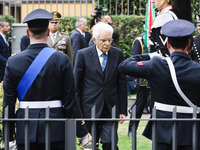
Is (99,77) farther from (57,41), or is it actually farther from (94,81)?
(57,41)

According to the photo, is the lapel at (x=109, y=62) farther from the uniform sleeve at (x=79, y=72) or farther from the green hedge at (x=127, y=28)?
the green hedge at (x=127, y=28)

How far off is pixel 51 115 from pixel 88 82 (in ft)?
6.47

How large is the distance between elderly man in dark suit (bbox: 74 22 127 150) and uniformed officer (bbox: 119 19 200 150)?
2131 mm

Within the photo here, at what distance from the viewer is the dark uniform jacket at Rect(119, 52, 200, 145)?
403 centimetres

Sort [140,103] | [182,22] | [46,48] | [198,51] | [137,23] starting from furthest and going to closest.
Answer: [137,23] < [140,103] < [198,51] < [46,48] < [182,22]

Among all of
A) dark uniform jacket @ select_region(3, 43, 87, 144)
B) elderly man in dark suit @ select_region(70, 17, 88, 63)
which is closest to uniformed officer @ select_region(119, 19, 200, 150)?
dark uniform jacket @ select_region(3, 43, 87, 144)

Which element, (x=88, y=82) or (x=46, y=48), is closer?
(x=46, y=48)

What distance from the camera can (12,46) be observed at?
45.5 feet

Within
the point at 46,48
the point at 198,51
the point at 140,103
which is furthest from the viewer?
the point at 140,103

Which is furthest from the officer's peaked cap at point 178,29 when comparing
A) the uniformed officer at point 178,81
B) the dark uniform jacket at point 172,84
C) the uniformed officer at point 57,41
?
the uniformed officer at point 57,41

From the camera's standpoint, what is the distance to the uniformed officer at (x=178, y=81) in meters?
4.04

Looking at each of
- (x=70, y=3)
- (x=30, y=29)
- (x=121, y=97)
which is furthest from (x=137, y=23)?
(x=30, y=29)

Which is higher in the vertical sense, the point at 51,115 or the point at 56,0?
the point at 56,0

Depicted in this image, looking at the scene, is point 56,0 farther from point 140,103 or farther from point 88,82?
point 88,82
